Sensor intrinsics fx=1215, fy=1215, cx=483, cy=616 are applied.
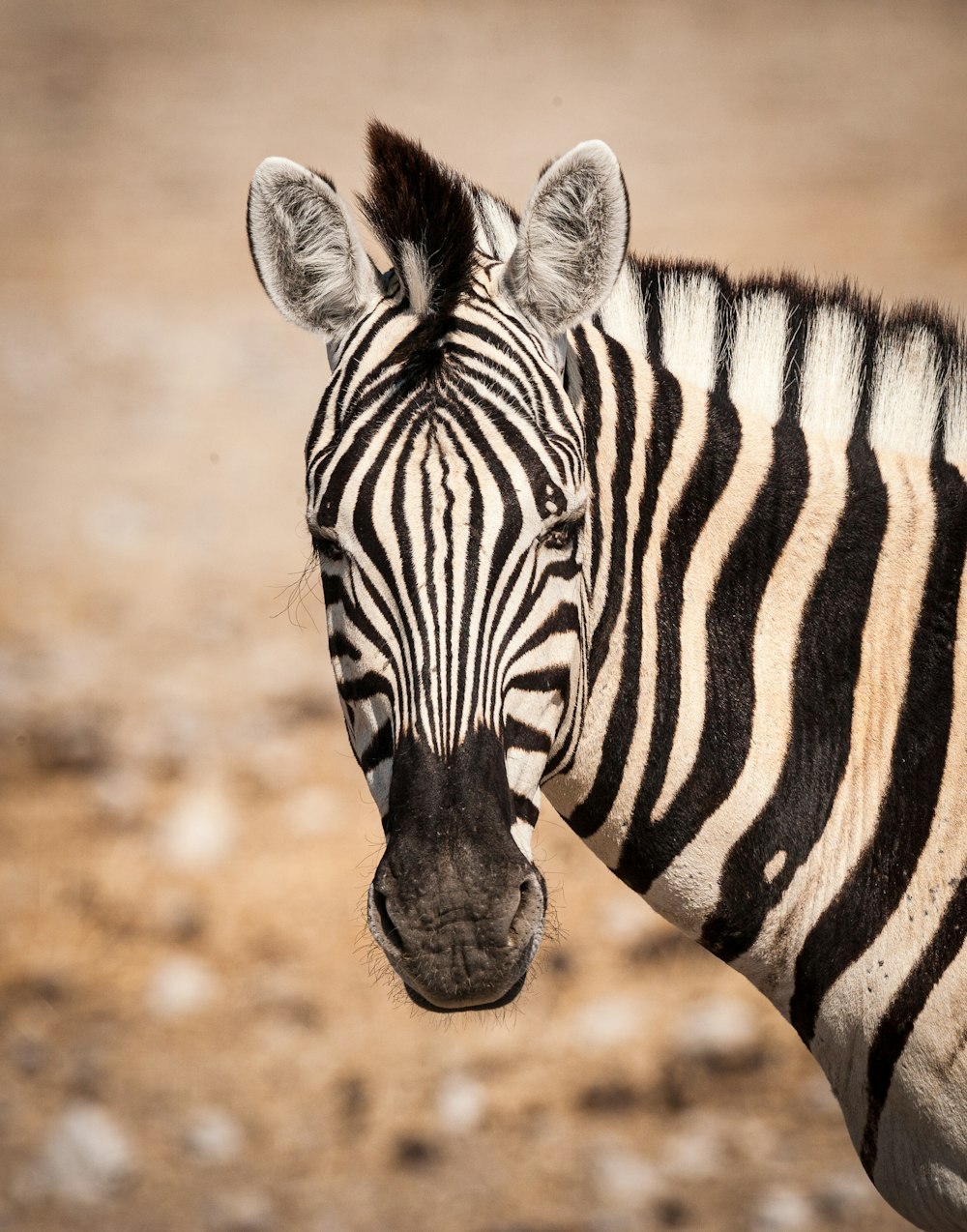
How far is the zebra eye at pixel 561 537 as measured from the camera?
2906 mm

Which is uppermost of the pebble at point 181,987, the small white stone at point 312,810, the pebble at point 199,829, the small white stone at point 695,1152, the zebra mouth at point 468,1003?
the zebra mouth at point 468,1003

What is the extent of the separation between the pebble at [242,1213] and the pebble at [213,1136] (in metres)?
0.28

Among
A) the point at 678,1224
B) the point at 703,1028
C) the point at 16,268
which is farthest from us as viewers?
the point at 16,268

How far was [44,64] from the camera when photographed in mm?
23391

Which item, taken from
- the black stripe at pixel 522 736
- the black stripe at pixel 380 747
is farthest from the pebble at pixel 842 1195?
the black stripe at pixel 380 747

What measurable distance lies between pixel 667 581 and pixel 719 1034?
14.9ft

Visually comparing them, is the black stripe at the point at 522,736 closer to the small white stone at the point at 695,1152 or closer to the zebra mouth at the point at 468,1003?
the zebra mouth at the point at 468,1003

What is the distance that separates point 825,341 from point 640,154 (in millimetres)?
17537

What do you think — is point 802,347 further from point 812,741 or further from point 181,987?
point 181,987

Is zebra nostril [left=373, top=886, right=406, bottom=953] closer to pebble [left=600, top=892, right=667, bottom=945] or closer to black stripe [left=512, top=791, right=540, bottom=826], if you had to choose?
black stripe [left=512, top=791, right=540, bottom=826]

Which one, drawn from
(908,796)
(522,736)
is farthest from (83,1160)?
(908,796)

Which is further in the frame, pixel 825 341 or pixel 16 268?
pixel 16 268

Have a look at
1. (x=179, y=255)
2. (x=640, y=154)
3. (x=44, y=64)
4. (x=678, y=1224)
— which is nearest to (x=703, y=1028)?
(x=678, y=1224)

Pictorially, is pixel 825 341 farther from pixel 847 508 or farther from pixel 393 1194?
pixel 393 1194
